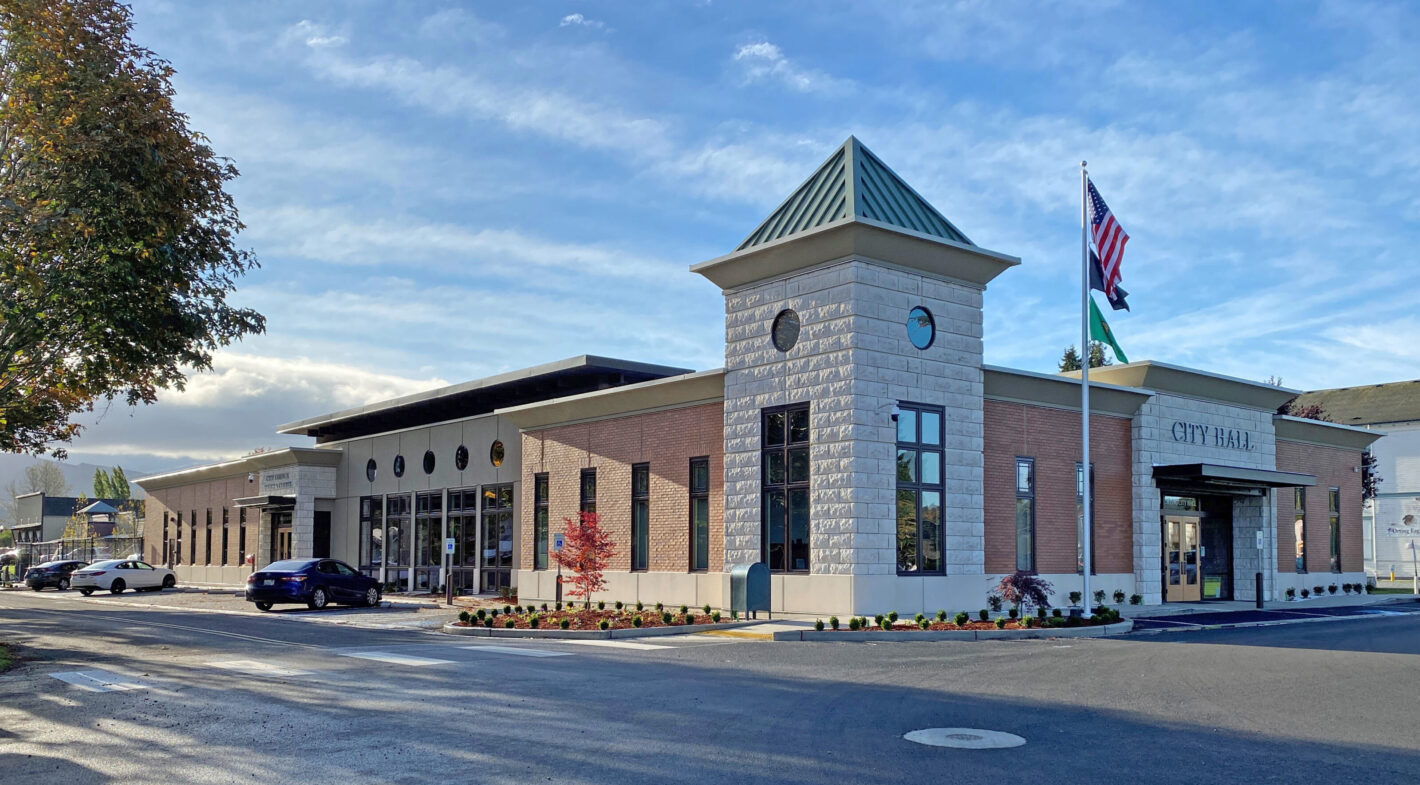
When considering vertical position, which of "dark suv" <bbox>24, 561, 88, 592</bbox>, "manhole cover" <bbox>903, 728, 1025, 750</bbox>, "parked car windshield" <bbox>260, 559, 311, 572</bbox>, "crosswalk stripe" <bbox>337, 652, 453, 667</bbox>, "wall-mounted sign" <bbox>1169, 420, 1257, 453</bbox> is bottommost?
"dark suv" <bbox>24, 561, 88, 592</bbox>

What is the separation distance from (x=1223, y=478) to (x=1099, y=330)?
6.87 meters

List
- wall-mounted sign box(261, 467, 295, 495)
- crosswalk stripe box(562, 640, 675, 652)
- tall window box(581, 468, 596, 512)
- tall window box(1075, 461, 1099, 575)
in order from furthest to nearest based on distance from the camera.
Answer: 1. wall-mounted sign box(261, 467, 295, 495)
2. tall window box(581, 468, 596, 512)
3. tall window box(1075, 461, 1099, 575)
4. crosswalk stripe box(562, 640, 675, 652)

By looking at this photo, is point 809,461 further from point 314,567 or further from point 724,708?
point 314,567

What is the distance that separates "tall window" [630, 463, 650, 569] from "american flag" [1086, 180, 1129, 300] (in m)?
12.2

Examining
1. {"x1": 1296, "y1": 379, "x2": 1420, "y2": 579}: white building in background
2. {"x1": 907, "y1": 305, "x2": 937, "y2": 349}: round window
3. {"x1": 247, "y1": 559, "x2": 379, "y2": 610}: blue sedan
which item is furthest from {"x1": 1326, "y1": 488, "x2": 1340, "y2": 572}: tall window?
{"x1": 247, "y1": 559, "x2": 379, "y2": 610}: blue sedan

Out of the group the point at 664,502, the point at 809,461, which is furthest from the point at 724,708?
the point at 664,502

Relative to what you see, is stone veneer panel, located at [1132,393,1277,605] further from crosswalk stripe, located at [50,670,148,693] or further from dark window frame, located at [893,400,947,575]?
crosswalk stripe, located at [50,670,148,693]

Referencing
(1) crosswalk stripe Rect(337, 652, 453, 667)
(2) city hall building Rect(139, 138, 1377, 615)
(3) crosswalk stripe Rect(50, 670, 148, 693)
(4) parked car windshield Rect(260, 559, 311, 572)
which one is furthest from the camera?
(4) parked car windshield Rect(260, 559, 311, 572)

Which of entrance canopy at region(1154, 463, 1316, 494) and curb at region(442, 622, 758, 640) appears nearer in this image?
curb at region(442, 622, 758, 640)

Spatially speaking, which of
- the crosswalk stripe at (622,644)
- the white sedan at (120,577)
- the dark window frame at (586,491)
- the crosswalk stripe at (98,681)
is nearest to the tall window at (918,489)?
the crosswalk stripe at (622,644)

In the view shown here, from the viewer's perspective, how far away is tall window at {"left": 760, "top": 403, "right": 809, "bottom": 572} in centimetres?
2559

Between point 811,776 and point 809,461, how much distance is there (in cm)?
1691

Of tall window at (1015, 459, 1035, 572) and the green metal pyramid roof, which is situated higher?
the green metal pyramid roof

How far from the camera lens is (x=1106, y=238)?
88.4ft
